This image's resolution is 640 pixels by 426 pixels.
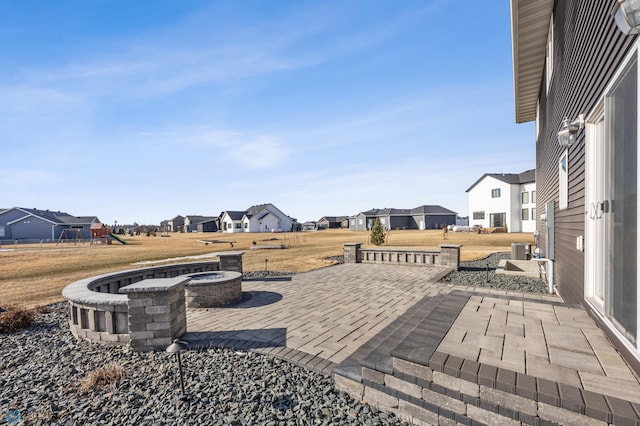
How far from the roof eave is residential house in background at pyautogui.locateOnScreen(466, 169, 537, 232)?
25499 millimetres

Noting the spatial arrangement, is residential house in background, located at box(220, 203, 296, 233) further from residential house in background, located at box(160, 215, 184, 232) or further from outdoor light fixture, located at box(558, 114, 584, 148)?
outdoor light fixture, located at box(558, 114, 584, 148)

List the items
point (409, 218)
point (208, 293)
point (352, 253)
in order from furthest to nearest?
point (409, 218)
point (352, 253)
point (208, 293)

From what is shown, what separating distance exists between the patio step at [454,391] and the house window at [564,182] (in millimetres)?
4571

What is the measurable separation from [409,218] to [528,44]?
5138cm

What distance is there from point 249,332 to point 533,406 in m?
4.07

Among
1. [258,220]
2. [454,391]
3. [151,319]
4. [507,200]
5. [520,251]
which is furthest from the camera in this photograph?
[258,220]

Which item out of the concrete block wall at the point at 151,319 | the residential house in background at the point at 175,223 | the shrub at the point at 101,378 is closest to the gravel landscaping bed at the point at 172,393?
the shrub at the point at 101,378

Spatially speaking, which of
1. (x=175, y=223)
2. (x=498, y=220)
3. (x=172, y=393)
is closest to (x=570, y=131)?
(x=172, y=393)

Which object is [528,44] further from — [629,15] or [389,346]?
[389,346]

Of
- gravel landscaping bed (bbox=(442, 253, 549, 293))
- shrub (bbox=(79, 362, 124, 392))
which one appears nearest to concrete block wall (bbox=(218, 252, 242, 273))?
shrub (bbox=(79, 362, 124, 392))

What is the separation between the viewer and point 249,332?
16.4 feet

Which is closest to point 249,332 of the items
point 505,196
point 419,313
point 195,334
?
point 195,334

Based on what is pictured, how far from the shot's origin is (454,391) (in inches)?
101

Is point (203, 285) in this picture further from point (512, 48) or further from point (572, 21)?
point (512, 48)
